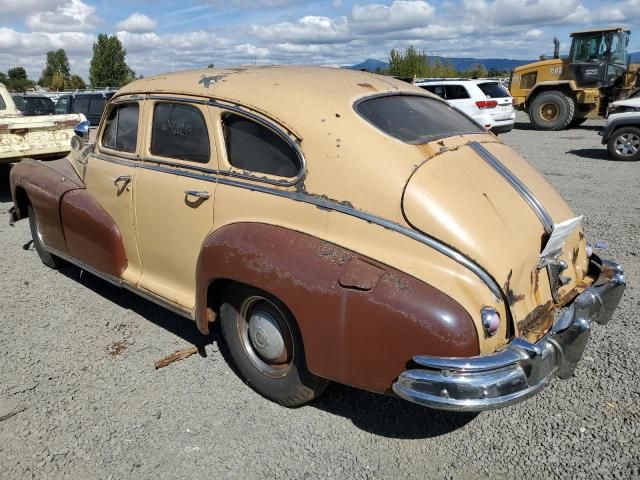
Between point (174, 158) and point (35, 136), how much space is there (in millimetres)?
5898

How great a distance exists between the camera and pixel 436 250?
2.45m

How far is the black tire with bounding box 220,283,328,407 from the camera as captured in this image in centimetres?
287

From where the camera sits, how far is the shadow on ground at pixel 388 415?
288 centimetres

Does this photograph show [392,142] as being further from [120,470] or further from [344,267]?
[120,470]

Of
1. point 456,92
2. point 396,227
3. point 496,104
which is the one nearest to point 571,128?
point 496,104

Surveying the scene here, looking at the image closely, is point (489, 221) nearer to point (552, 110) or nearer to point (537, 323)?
point (537, 323)

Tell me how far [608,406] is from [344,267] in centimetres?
177

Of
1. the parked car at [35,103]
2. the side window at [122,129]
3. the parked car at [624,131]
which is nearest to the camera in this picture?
the side window at [122,129]

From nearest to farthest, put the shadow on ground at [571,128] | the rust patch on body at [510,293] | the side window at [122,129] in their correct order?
the rust patch on body at [510,293]
the side window at [122,129]
the shadow on ground at [571,128]

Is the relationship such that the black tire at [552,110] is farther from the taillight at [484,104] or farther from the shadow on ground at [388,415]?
the shadow on ground at [388,415]

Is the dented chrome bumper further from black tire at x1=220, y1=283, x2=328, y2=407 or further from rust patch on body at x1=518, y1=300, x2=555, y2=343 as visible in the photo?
black tire at x1=220, y1=283, x2=328, y2=407

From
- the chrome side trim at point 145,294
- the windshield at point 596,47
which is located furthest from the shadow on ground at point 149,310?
the windshield at point 596,47

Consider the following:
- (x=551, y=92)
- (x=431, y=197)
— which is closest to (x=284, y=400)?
(x=431, y=197)

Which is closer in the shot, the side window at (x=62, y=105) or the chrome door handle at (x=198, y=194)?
the chrome door handle at (x=198, y=194)
